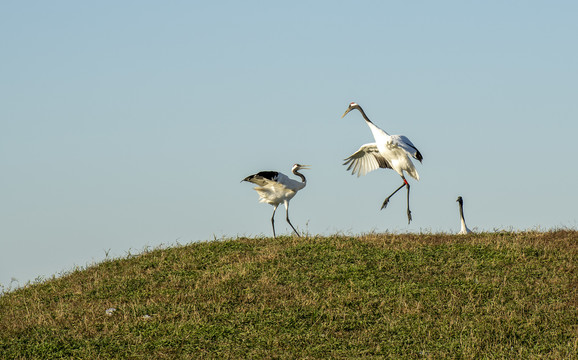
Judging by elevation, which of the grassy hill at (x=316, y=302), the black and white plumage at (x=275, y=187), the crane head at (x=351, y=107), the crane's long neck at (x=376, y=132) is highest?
the crane head at (x=351, y=107)

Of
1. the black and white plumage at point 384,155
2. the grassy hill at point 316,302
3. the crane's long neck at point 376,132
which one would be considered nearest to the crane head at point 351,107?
the black and white plumage at point 384,155

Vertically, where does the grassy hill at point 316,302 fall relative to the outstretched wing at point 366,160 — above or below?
below

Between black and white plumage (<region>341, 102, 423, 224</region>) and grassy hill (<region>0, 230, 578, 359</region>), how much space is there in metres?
2.40

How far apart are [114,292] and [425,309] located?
17.1ft

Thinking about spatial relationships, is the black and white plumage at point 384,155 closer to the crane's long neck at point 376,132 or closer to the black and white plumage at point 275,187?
the crane's long neck at point 376,132

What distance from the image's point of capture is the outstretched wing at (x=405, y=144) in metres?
15.5

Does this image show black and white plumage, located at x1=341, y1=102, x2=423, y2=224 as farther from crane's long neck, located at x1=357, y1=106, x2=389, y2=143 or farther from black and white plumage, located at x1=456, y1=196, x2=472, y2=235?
black and white plumage, located at x1=456, y1=196, x2=472, y2=235

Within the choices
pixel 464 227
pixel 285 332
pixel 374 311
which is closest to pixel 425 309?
pixel 374 311

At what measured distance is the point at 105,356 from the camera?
9.11 metres

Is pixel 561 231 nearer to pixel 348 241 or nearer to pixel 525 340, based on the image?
pixel 348 241

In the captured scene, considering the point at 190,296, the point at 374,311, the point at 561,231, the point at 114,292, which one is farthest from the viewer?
the point at 561,231

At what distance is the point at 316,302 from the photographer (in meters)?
10.7

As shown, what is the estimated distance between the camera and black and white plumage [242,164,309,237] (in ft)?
51.3

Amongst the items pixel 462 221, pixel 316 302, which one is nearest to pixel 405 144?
pixel 462 221
